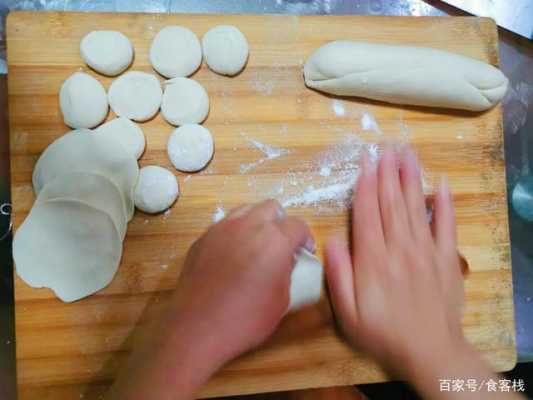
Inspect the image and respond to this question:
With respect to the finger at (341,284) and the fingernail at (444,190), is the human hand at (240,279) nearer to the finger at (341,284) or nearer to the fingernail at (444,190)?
the finger at (341,284)

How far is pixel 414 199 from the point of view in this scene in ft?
3.61

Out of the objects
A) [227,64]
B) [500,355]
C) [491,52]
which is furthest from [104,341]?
[491,52]

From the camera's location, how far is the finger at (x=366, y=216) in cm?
110

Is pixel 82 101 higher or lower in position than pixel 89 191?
higher

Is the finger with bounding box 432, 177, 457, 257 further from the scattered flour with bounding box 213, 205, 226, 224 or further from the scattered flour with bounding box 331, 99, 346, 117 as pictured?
the scattered flour with bounding box 213, 205, 226, 224

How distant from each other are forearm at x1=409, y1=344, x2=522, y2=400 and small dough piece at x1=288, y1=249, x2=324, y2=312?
26 cm

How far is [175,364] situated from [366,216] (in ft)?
1.60

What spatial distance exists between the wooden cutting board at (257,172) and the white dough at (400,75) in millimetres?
44

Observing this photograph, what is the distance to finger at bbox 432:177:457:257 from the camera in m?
1.11

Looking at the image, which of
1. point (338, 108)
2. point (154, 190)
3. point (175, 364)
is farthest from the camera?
point (338, 108)

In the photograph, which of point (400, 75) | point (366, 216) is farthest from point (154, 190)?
point (400, 75)

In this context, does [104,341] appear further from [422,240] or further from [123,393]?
[422,240]

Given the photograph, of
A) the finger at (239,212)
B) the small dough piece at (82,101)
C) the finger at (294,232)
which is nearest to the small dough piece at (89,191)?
the small dough piece at (82,101)

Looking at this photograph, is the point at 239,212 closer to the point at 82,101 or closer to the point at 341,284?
the point at 341,284
